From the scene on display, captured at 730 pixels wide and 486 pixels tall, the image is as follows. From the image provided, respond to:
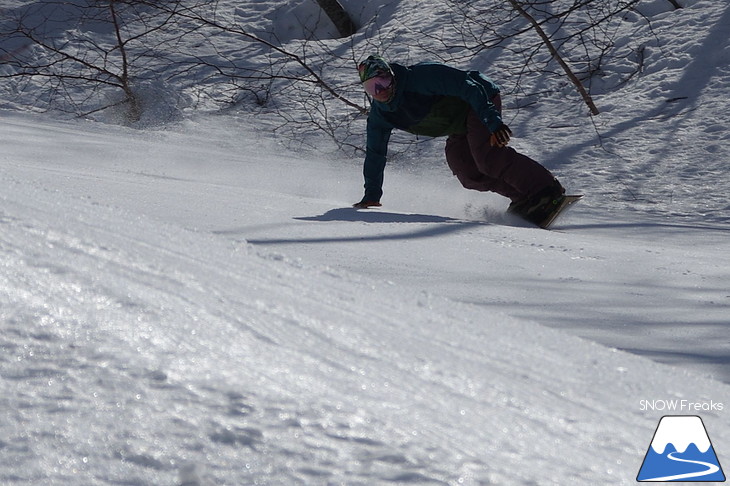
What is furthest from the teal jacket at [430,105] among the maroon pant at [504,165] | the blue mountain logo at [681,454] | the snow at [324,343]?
the blue mountain logo at [681,454]

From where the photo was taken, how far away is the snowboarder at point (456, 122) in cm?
495

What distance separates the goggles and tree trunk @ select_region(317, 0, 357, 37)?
27.0ft

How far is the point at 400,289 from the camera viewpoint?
267cm

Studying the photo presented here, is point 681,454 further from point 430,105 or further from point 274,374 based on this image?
point 430,105

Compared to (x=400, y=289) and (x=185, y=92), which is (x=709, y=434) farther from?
(x=185, y=92)

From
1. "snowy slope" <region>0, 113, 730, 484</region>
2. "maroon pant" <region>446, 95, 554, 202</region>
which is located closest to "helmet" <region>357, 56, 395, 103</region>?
"maroon pant" <region>446, 95, 554, 202</region>

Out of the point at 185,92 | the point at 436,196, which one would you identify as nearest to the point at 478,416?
the point at 436,196

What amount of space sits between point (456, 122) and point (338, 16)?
8.20 metres

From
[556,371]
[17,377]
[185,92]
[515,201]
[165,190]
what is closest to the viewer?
[17,377]

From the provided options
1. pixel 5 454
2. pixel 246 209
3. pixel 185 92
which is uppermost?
pixel 185 92

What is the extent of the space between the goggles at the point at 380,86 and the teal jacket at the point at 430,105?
0.21ft

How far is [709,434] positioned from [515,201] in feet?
11.7

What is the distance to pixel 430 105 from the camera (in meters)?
5.12

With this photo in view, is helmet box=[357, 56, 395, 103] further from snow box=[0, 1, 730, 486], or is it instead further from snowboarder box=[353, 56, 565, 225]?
snow box=[0, 1, 730, 486]
